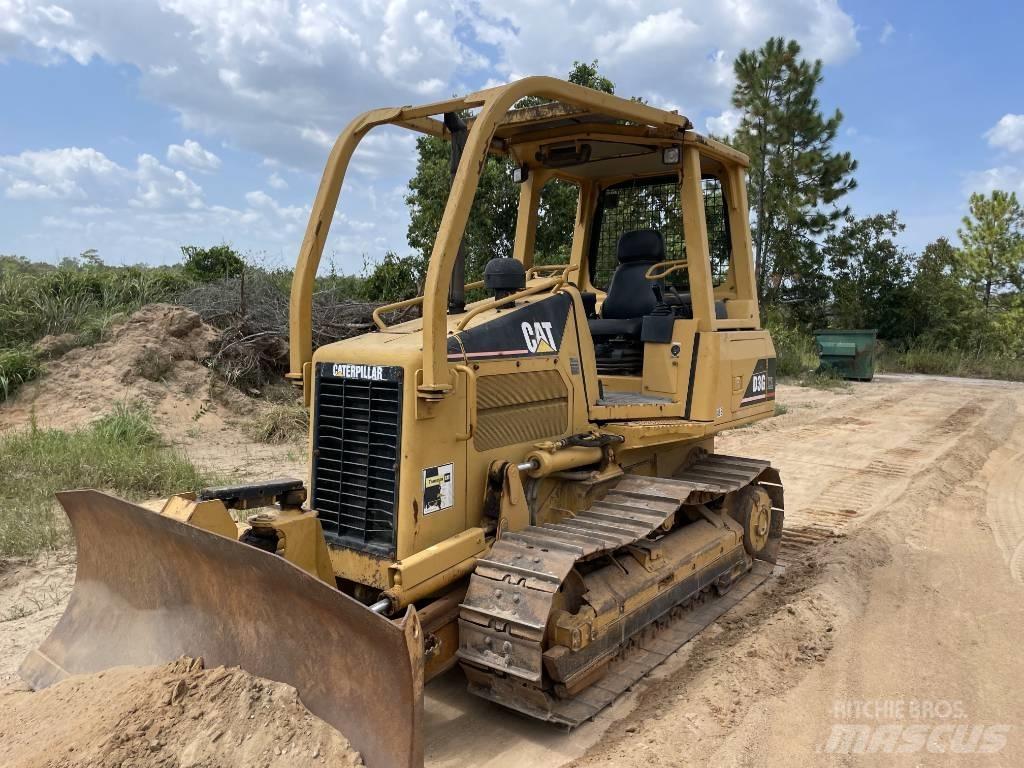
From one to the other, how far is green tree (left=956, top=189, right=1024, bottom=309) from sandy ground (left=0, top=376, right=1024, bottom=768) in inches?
1238

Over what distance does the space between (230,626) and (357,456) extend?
99 cm

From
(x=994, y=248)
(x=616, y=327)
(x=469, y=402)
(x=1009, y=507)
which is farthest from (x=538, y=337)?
(x=994, y=248)

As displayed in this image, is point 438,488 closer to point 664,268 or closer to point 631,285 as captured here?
point 631,285

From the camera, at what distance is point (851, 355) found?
19984 millimetres

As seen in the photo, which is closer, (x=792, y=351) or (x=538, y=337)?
(x=538, y=337)

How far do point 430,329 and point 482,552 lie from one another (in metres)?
1.20

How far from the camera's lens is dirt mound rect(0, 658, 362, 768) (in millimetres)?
3000

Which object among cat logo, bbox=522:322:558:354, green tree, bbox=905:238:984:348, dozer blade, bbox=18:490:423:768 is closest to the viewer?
dozer blade, bbox=18:490:423:768

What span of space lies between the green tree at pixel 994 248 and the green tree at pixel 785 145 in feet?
49.9

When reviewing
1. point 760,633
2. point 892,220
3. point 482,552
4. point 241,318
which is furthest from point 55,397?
point 892,220

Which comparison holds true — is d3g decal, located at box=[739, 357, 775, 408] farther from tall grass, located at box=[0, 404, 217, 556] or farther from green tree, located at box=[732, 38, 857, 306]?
green tree, located at box=[732, 38, 857, 306]

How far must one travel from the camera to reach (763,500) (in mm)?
5930

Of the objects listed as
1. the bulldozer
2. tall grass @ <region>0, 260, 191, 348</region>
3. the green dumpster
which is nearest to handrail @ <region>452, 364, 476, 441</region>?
the bulldozer

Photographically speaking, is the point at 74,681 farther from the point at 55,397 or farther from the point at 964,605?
the point at 55,397
